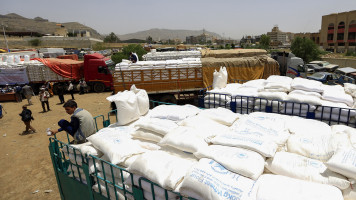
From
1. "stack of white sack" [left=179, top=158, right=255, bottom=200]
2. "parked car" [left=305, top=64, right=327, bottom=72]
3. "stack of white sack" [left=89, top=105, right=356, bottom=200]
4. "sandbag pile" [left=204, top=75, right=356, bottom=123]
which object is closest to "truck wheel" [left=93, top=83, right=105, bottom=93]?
"sandbag pile" [left=204, top=75, right=356, bottom=123]

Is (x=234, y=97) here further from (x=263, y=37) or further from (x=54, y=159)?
(x=263, y=37)

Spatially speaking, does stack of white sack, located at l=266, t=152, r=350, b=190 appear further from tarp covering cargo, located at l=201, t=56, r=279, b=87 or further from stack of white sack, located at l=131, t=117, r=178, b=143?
tarp covering cargo, located at l=201, t=56, r=279, b=87

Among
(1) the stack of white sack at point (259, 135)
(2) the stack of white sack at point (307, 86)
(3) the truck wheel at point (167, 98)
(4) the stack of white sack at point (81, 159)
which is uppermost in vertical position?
(2) the stack of white sack at point (307, 86)

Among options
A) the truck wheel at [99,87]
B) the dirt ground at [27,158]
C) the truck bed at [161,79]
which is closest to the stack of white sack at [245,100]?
the truck bed at [161,79]

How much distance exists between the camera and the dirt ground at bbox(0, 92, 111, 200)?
5469 millimetres

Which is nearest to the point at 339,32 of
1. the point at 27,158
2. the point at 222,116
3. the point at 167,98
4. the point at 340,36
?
the point at 340,36

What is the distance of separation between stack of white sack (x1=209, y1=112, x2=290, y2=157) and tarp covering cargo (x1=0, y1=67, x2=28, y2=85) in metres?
17.0

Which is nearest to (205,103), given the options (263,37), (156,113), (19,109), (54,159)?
(156,113)

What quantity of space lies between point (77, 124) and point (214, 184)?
115 inches

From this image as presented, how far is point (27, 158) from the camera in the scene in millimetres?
6973

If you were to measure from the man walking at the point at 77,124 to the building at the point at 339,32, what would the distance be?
54912mm

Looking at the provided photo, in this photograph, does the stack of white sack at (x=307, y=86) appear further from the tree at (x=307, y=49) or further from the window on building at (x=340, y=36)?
the window on building at (x=340, y=36)

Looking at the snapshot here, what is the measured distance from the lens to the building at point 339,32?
146ft

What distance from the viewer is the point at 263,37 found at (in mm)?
59469
